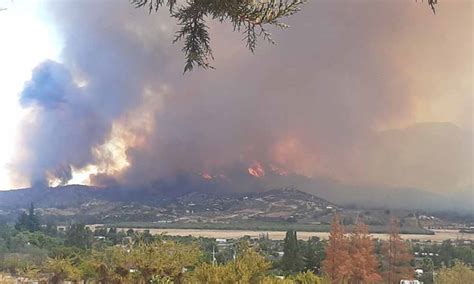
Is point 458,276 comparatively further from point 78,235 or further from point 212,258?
point 78,235

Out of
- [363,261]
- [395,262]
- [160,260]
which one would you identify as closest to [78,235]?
[363,261]

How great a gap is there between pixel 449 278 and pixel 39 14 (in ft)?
46.0

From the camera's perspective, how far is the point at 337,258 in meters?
13.2

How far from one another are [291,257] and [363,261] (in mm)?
1965

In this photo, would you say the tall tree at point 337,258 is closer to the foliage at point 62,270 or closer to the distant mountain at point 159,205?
the foliage at point 62,270

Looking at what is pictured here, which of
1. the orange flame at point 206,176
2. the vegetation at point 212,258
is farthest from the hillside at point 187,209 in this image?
the vegetation at point 212,258

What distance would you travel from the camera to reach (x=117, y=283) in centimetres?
715

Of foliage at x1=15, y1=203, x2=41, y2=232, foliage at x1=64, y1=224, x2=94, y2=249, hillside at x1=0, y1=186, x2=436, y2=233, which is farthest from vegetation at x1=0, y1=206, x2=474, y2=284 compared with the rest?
hillside at x1=0, y1=186, x2=436, y2=233

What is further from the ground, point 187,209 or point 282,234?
point 187,209

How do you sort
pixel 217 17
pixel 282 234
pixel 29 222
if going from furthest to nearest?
pixel 282 234 < pixel 29 222 < pixel 217 17

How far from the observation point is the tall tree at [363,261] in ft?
42.7

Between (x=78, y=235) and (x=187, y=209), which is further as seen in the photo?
(x=187, y=209)

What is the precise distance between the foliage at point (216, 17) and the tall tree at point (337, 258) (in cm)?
1042

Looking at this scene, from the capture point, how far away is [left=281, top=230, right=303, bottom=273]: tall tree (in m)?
12.2
